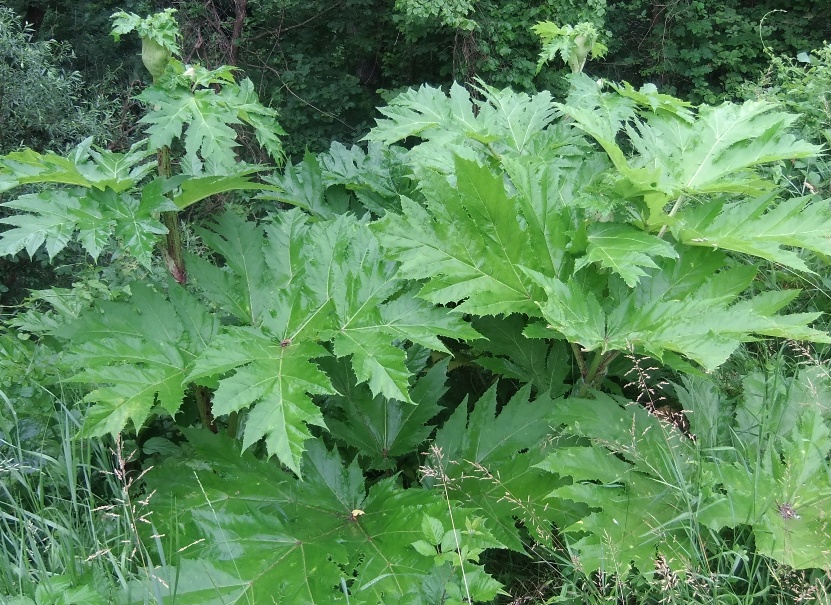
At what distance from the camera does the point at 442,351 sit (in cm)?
173

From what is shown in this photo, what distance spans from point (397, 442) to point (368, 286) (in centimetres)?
46

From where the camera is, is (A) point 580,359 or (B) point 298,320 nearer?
(B) point 298,320

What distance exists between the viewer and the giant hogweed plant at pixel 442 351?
1405mm

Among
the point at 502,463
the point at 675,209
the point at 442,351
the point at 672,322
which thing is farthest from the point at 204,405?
the point at 675,209

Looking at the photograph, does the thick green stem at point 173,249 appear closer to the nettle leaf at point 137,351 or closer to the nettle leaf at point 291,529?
the nettle leaf at point 137,351

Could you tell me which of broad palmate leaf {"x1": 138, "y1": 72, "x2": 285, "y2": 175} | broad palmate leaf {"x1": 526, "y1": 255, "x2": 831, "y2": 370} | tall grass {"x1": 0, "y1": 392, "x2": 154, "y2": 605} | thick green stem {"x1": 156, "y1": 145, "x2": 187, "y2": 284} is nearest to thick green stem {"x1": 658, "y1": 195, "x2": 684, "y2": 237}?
broad palmate leaf {"x1": 526, "y1": 255, "x2": 831, "y2": 370}

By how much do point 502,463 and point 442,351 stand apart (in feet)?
1.07

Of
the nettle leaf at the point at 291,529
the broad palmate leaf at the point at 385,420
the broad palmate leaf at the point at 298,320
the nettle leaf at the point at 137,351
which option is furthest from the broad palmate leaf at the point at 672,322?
the nettle leaf at the point at 137,351

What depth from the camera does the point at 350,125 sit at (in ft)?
29.7

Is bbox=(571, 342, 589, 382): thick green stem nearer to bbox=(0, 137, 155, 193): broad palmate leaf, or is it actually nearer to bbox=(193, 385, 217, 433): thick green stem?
bbox=(193, 385, 217, 433): thick green stem

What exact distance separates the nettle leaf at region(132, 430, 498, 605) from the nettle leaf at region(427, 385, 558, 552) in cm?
16

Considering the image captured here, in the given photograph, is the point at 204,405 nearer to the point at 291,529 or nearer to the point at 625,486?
the point at 291,529

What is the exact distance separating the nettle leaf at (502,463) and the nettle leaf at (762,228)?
604 mm

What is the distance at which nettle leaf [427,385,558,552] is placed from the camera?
1564mm
